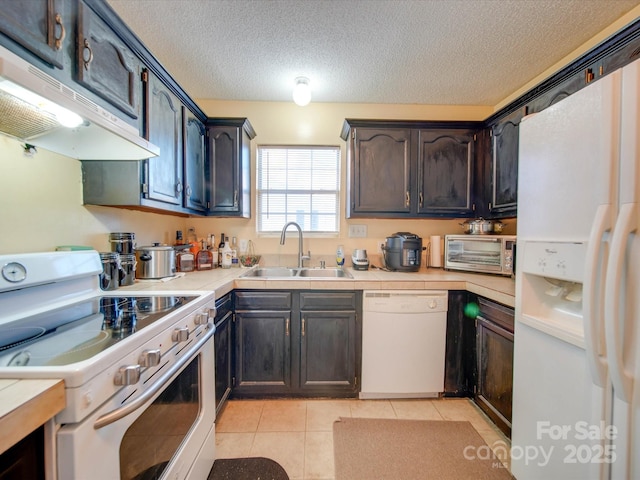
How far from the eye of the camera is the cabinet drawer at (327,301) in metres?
1.79

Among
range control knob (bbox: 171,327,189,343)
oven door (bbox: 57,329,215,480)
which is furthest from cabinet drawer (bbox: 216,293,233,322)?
range control knob (bbox: 171,327,189,343)

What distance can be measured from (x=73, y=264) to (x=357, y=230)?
2.02 meters

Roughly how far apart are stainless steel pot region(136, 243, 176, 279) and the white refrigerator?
2.04 metres

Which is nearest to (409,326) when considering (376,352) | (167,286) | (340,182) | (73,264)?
(376,352)

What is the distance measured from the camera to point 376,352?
180cm

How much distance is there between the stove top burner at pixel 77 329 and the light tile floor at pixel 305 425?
991mm

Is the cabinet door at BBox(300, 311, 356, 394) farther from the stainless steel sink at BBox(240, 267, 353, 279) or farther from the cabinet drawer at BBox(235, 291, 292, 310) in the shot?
the stainless steel sink at BBox(240, 267, 353, 279)

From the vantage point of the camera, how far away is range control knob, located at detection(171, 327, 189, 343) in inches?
37.0

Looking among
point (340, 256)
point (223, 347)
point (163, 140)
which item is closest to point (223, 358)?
point (223, 347)

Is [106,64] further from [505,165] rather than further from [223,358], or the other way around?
[505,165]

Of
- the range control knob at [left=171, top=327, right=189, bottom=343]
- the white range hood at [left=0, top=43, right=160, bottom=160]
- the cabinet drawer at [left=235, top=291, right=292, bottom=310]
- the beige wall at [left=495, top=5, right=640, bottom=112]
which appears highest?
the beige wall at [left=495, top=5, right=640, bottom=112]

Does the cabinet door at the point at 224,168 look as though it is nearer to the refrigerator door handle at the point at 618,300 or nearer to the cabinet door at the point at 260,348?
the cabinet door at the point at 260,348

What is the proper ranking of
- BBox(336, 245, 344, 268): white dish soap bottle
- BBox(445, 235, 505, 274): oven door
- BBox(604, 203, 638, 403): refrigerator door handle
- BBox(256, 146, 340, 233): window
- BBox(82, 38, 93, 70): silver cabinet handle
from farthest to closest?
BBox(256, 146, 340, 233): window → BBox(336, 245, 344, 268): white dish soap bottle → BBox(445, 235, 505, 274): oven door → BBox(82, 38, 93, 70): silver cabinet handle → BBox(604, 203, 638, 403): refrigerator door handle

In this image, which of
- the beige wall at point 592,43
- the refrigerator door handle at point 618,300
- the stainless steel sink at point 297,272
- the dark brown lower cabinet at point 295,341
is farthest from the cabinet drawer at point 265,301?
the beige wall at point 592,43
